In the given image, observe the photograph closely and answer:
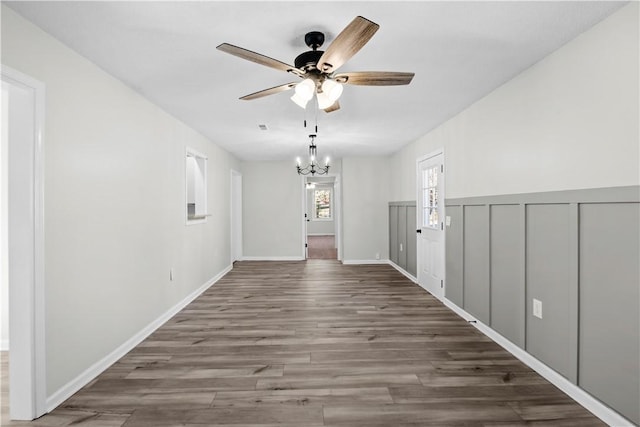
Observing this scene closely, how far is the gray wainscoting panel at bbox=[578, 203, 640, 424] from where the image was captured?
181cm

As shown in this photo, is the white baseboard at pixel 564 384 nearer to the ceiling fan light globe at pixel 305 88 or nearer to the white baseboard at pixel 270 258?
the ceiling fan light globe at pixel 305 88

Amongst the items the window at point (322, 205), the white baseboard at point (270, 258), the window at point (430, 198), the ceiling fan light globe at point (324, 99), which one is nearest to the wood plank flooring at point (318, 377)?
the window at point (430, 198)

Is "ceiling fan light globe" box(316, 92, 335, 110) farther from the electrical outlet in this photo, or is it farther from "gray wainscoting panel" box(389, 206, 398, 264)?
"gray wainscoting panel" box(389, 206, 398, 264)

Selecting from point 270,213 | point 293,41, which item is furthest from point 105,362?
point 270,213

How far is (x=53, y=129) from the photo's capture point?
211 centimetres

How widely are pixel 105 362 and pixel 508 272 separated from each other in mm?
3332

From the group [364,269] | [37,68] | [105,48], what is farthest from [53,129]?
[364,269]

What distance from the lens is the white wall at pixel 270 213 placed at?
771cm

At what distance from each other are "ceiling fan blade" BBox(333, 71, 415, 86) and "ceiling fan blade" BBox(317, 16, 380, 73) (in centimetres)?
13

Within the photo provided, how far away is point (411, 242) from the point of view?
575cm

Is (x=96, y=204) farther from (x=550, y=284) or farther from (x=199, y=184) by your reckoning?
(x=550, y=284)

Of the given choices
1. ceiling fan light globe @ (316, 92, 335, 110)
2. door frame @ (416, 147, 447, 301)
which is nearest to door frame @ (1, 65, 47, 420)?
ceiling fan light globe @ (316, 92, 335, 110)

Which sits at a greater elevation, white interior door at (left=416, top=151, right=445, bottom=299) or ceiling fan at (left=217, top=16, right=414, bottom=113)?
ceiling fan at (left=217, top=16, right=414, bottom=113)

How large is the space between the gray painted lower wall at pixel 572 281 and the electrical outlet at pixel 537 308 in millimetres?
26
